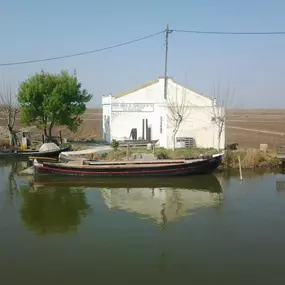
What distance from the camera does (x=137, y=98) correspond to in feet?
92.5

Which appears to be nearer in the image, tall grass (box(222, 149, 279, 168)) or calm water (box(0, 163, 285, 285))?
calm water (box(0, 163, 285, 285))

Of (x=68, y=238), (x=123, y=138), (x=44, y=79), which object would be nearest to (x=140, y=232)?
(x=68, y=238)

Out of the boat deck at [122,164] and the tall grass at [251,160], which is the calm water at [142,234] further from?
the tall grass at [251,160]

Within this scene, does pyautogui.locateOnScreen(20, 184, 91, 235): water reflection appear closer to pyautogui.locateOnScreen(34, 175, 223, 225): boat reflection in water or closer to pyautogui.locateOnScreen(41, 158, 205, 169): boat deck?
pyautogui.locateOnScreen(34, 175, 223, 225): boat reflection in water

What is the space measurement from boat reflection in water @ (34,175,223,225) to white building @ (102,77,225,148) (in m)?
5.13

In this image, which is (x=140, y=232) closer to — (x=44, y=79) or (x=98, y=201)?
(x=98, y=201)

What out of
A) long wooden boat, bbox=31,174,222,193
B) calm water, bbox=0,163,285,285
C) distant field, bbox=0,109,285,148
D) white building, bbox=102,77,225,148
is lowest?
calm water, bbox=0,163,285,285

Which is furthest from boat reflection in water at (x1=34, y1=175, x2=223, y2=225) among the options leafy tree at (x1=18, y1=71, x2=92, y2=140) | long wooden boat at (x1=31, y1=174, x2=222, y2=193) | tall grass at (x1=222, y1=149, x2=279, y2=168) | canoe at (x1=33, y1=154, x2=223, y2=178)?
leafy tree at (x1=18, y1=71, x2=92, y2=140)

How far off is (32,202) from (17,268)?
684cm

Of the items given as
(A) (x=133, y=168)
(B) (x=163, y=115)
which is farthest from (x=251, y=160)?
(A) (x=133, y=168)

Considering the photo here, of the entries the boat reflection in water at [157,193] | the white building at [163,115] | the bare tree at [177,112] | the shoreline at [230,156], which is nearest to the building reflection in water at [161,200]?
the boat reflection in water at [157,193]

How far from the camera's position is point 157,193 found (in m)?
17.8

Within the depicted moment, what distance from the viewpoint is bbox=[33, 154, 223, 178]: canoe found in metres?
20.6

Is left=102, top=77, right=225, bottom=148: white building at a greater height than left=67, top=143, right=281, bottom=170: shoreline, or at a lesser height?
greater
